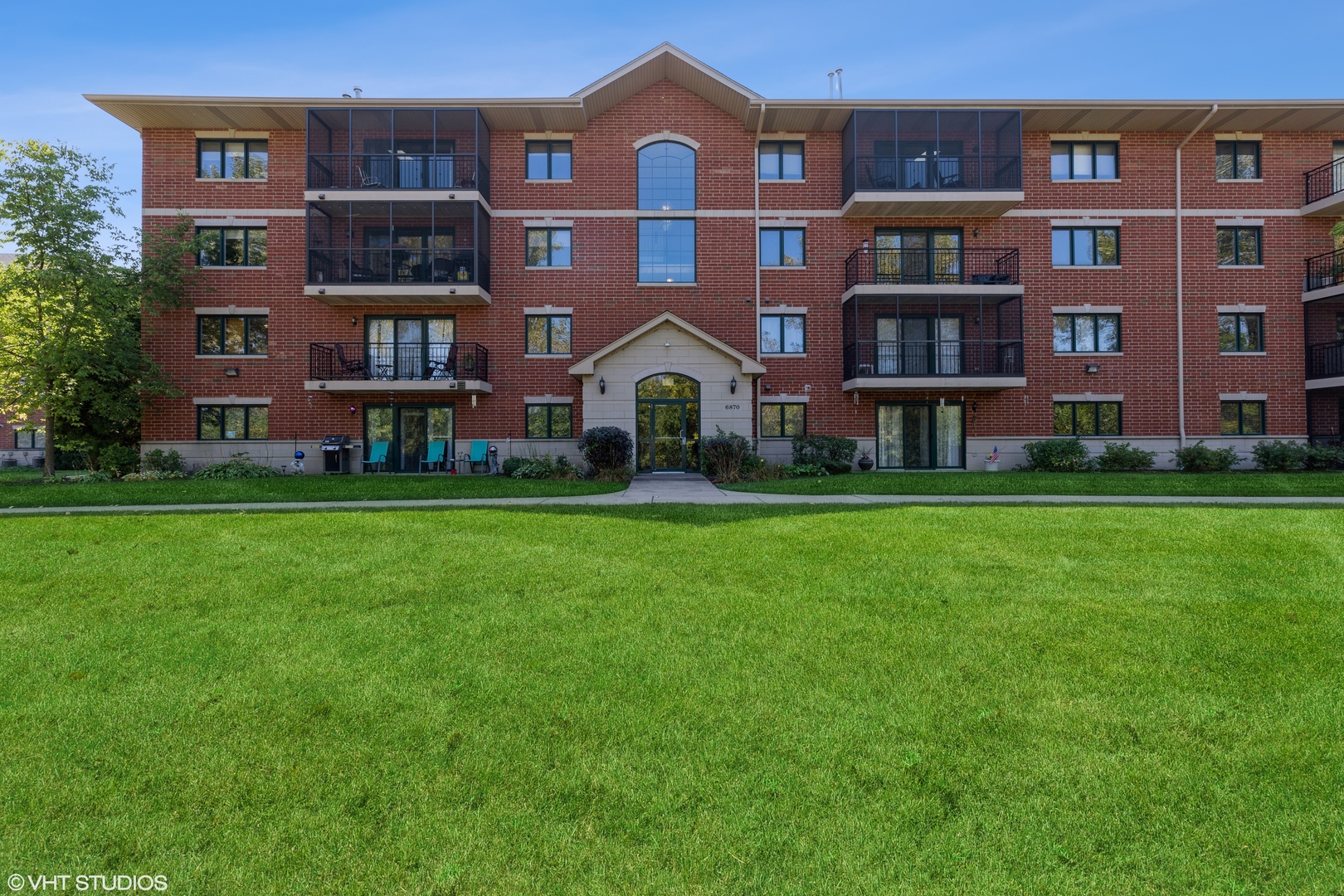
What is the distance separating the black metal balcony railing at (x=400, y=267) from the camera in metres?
19.5

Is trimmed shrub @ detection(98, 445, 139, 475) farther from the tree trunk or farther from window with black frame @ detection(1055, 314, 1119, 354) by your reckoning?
window with black frame @ detection(1055, 314, 1119, 354)

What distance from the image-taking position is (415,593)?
19.3 feet

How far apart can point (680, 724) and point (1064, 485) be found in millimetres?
14094

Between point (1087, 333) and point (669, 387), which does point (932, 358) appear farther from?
point (669, 387)

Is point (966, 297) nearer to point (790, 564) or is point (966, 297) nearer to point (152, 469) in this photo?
point (790, 564)

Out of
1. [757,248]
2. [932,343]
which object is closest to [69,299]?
[757,248]

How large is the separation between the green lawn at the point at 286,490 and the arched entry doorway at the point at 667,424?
11.9 ft

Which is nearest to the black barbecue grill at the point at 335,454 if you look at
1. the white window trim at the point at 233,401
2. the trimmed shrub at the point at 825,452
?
the white window trim at the point at 233,401

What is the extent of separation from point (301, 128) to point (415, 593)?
2068 centimetres

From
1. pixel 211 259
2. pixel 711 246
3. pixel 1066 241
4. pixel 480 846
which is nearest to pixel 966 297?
pixel 1066 241

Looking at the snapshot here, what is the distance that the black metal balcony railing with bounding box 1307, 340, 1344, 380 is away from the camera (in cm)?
2027

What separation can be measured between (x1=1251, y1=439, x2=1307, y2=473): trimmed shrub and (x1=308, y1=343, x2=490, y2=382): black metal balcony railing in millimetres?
24200

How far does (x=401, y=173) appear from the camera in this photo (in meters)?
20.3

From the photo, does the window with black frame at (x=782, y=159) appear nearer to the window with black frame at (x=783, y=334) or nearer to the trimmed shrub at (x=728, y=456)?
the window with black frame at (x=783, y=334)
